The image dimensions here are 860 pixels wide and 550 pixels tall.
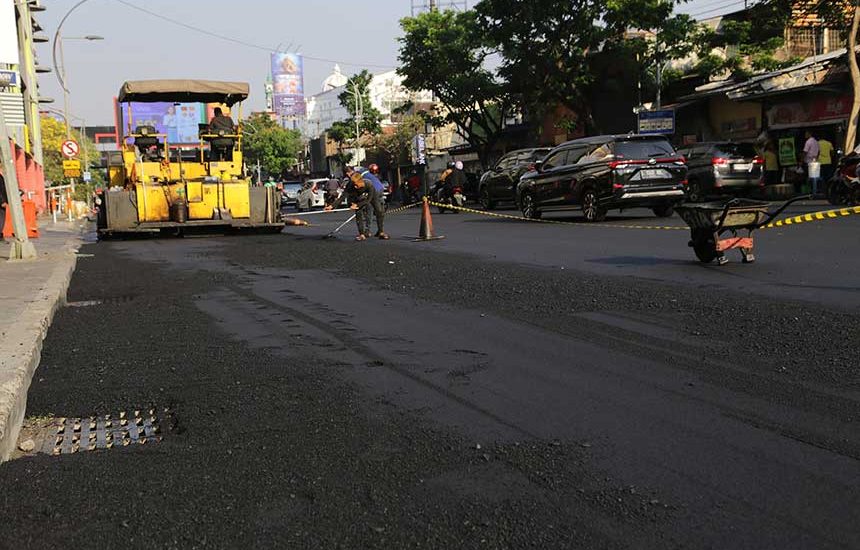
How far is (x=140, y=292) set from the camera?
10695 millimetres

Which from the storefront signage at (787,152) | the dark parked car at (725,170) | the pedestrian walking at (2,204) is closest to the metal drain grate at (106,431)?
the pedestrian walking at (2,204)

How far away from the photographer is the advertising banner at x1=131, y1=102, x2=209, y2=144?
71.3ft

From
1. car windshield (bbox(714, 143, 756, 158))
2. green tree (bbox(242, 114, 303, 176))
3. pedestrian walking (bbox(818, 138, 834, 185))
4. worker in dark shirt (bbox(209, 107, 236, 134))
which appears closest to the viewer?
worker in dark shirt (bbox(209, 107, 236, 134))

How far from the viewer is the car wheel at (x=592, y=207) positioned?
19516 mm

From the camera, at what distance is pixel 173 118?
22.7 meters

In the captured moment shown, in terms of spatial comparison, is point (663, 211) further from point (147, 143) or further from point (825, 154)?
point (147, 143)

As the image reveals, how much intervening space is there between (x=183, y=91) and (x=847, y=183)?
14.9m

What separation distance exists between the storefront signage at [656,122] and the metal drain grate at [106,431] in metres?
27.2

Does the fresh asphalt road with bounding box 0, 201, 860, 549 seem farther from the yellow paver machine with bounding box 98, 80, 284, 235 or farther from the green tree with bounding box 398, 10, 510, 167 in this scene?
the green tree with bounding box 398, 10, 510, 167

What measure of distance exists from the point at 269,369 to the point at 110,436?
152cm

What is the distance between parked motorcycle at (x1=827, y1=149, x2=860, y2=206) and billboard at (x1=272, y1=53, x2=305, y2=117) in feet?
400

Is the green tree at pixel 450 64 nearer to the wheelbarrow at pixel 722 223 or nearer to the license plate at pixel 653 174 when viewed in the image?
the license plate at pixel 653 174

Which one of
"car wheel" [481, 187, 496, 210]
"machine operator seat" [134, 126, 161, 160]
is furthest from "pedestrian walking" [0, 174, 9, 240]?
"car wheel" [481, 187, 496, 210]

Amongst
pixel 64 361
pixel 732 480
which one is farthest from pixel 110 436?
pixel 732 480
